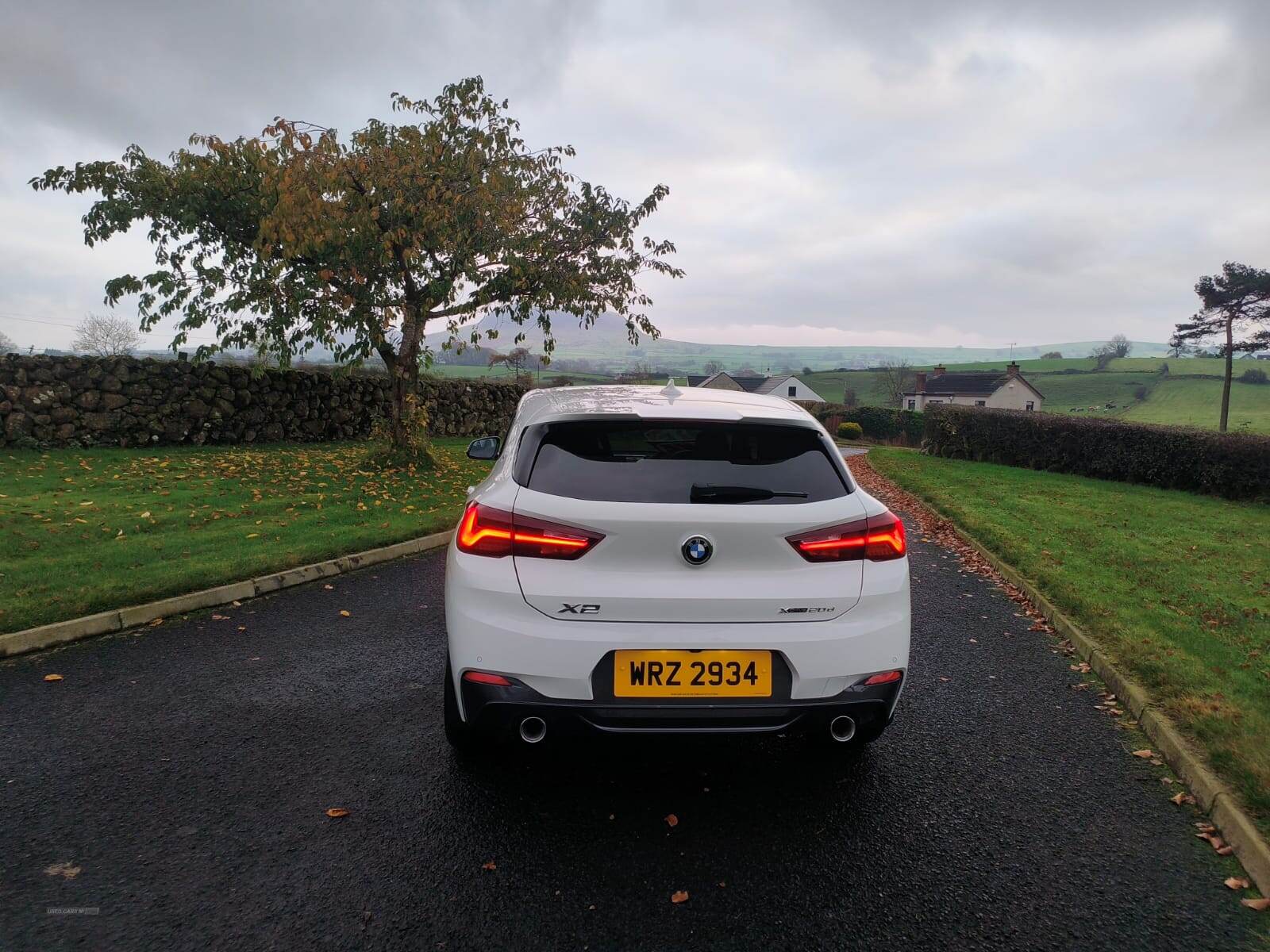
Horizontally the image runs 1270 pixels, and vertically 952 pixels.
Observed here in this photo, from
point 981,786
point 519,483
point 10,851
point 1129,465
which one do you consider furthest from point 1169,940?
point 1129,465

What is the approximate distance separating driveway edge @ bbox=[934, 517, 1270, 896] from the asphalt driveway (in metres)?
0.12

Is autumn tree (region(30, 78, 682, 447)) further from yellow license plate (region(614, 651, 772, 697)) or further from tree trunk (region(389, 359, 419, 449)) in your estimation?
yellow license plate (region(614, 651, 772, 697))

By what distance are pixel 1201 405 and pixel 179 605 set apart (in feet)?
332

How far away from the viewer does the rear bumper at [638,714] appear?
8.93 feet

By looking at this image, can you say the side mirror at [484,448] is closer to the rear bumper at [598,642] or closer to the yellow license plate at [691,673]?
the rear bumper at [598,642]

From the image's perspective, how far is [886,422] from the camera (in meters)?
56.5

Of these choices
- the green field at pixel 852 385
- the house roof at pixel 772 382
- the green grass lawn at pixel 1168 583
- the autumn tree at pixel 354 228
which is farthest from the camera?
the green field at pixel 852 385

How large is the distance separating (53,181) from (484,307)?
752 cm

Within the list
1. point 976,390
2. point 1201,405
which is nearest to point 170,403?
point 976,390

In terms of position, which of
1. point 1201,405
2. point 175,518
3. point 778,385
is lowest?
point 1201,405

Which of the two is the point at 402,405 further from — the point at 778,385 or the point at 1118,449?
the point at 778,385

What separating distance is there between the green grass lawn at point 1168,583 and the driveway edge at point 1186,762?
2.7 inches

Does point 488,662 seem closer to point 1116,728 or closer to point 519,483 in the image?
point 519,483

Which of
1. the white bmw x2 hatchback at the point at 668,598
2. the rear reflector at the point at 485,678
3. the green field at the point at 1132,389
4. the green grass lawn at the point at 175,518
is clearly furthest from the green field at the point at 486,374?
the green field at the point at 1132,389
